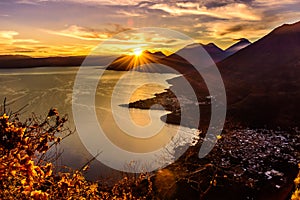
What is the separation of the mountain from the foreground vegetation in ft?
42.5

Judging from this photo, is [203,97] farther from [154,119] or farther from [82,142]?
[82,142]

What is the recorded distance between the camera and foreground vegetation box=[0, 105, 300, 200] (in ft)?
15.0

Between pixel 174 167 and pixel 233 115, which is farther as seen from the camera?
pixel 233 115

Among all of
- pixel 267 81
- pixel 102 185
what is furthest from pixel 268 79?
pixel 102 185

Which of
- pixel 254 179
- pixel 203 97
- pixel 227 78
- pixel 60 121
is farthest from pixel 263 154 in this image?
pixel 227 78

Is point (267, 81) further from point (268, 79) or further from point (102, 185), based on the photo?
point (102, 185)

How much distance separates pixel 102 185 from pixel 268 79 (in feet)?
249

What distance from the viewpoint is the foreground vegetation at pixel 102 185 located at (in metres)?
4.58

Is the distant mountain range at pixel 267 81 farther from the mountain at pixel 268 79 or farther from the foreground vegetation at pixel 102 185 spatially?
the foreground vegetation at pixel 102 185

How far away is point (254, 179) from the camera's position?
2673cm

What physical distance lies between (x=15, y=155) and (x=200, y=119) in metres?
51.3

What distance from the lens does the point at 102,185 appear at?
81.4 feet

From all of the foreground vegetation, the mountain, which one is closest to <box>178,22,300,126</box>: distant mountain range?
the mountain

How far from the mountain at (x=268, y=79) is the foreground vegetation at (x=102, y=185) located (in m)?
13.0
